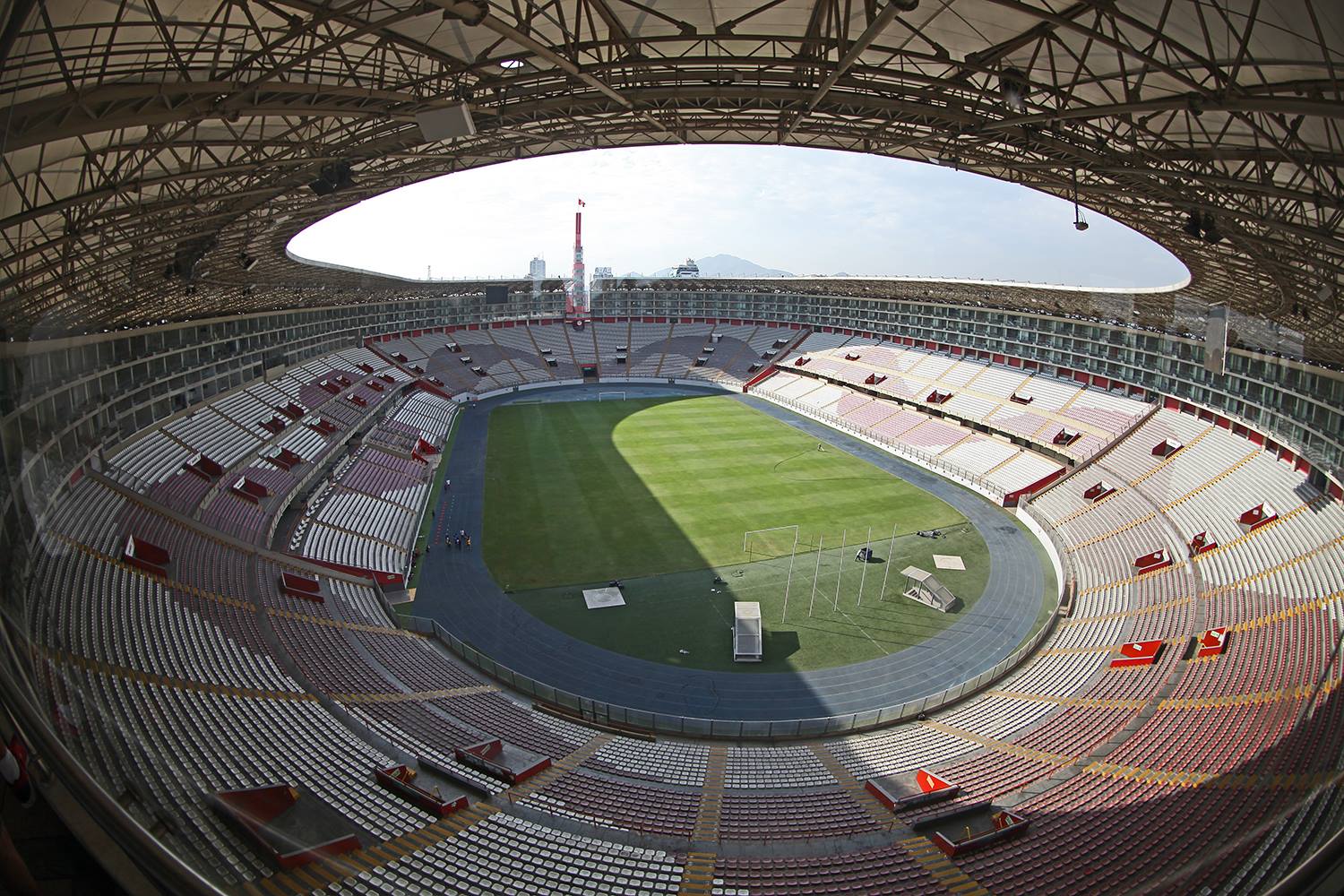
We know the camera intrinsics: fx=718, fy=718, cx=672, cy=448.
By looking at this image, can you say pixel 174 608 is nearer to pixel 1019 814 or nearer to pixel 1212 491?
pixel 1019 814

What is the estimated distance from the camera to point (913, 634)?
23609mm

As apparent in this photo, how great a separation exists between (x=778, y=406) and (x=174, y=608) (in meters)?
46.2

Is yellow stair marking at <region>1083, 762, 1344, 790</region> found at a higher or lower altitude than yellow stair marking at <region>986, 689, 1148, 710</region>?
higher

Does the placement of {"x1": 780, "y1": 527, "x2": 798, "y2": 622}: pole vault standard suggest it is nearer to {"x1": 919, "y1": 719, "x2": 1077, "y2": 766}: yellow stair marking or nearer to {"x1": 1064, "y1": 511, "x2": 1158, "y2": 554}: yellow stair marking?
{"x1": 919, "y1": 719, "x2": 1077, "y2": 766}: yellow stair marking

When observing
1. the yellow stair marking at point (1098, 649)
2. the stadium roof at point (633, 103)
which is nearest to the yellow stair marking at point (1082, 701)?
the yellow stair marking at point (1098, 649)

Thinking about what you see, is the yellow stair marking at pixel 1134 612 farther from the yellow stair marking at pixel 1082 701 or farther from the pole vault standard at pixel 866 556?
the pole vault standard at pixel 866 556

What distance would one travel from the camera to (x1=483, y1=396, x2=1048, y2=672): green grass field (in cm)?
2359

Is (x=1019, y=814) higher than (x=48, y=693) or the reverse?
the reverse

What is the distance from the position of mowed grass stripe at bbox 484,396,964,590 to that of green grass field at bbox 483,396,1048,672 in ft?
0.34

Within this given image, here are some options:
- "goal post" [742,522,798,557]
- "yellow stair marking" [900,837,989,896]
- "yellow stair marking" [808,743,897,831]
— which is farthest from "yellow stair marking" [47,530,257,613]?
"goal post" [742,522,798,557]

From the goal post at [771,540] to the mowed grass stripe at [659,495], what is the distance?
1.50 feet

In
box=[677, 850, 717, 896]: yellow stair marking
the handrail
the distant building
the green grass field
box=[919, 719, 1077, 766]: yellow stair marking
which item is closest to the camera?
the handrail

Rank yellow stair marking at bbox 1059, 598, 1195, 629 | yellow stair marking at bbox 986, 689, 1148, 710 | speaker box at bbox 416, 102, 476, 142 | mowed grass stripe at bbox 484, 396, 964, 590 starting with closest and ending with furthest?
speaker box at bbox 416, 102, 476, 142 < yellow stair marking at bbox 986, 689, 1148, 710 < yellow stair marking at bbox 1059, 598, 1195, 629 < mowed grass stripe at bbox 484, 396, 964, 590

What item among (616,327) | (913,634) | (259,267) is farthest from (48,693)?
(616,327)
